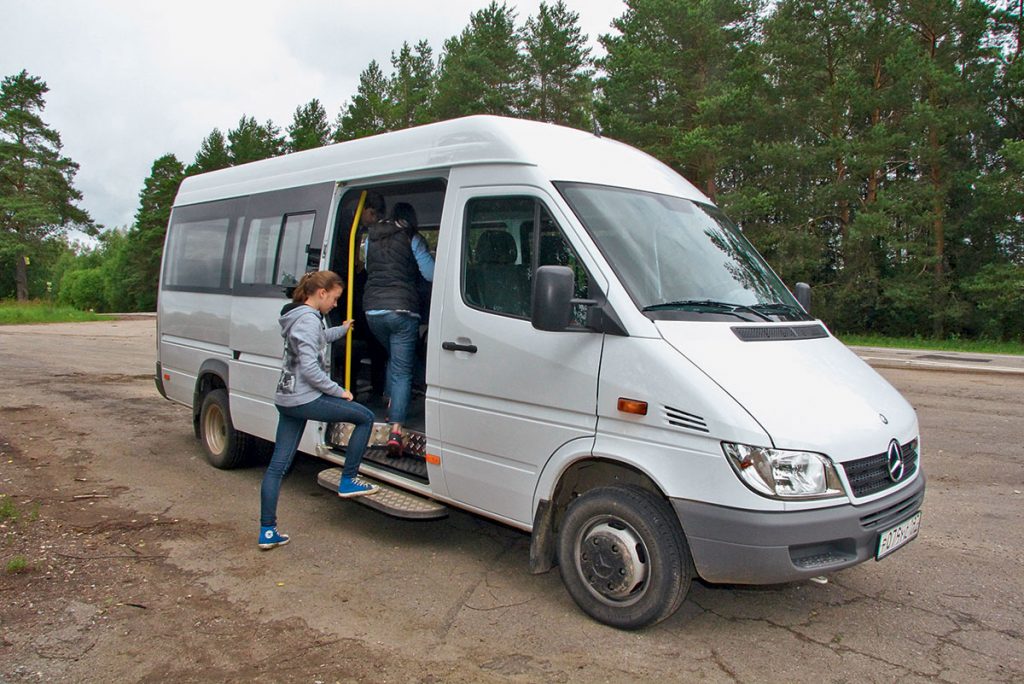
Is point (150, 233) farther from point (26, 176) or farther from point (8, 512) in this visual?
point (8, 512)

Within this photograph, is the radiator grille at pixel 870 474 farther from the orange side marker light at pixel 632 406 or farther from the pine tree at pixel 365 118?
the pine tree at pixel 365 118

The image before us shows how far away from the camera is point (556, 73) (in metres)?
35.7

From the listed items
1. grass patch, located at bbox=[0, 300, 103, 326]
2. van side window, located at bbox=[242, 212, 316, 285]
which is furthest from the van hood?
grass patch, located at bbox=[0, 300, 103, 326]

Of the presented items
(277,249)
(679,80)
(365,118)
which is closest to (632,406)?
(277,249)

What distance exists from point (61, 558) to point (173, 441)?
12.2 ft

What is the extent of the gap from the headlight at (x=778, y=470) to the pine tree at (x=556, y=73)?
3271cm

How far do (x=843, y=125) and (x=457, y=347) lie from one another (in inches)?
1239

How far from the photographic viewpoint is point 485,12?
123 feet

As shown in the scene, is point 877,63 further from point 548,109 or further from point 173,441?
point 173,441

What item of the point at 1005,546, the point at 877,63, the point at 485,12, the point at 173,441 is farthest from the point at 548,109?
the point at 1005,546

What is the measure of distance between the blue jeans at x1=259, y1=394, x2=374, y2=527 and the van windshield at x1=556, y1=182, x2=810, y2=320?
2118 millimetres

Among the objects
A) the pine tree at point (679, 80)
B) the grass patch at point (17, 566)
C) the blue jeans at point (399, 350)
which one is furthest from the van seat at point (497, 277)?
the pine tree at point (679, 80)

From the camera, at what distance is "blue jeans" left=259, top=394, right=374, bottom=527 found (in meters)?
5.36

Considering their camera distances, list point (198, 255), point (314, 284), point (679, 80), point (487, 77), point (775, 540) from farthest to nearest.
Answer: point (487, 77) < point (679, 80) < point (198, 255) < point (314, 284) < point (775, 540)
